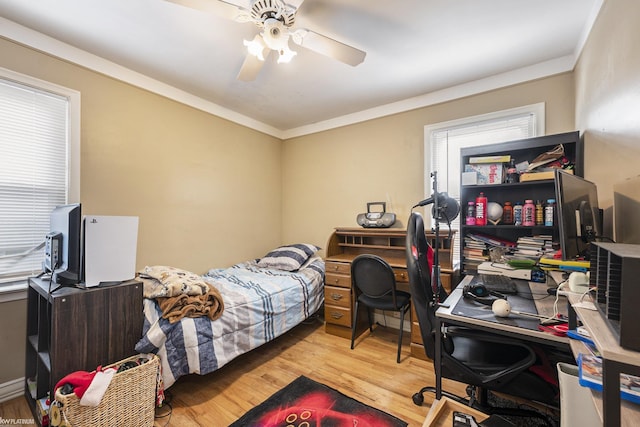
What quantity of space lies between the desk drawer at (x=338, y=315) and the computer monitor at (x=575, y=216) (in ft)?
6.32

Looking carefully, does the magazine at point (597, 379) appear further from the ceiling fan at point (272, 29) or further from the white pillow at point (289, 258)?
the white pillow at point (289, 258)

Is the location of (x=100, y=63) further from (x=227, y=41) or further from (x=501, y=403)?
(x=501, y=403)

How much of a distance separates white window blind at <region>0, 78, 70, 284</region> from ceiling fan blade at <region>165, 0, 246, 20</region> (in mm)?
1505

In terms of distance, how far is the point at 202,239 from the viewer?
9.89 feet

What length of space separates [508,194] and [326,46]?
6.55 feet

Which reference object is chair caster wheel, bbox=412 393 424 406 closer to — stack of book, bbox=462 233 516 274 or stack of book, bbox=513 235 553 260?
stack of book, bbox=462 233 516 274

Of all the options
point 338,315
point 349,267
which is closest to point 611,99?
point 349,267

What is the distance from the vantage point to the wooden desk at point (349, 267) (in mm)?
2471

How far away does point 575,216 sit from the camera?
48.6 inches

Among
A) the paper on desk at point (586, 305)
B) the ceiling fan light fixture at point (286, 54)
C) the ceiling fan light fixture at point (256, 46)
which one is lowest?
the paper on desk at point (586, 305)

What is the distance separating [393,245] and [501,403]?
159cm

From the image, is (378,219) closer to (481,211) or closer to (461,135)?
(481,211)

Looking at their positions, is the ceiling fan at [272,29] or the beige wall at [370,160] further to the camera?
the beige wall at [370,160]

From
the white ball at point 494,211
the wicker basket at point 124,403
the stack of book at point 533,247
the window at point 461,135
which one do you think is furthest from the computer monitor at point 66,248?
the stack of book at point 533,247
